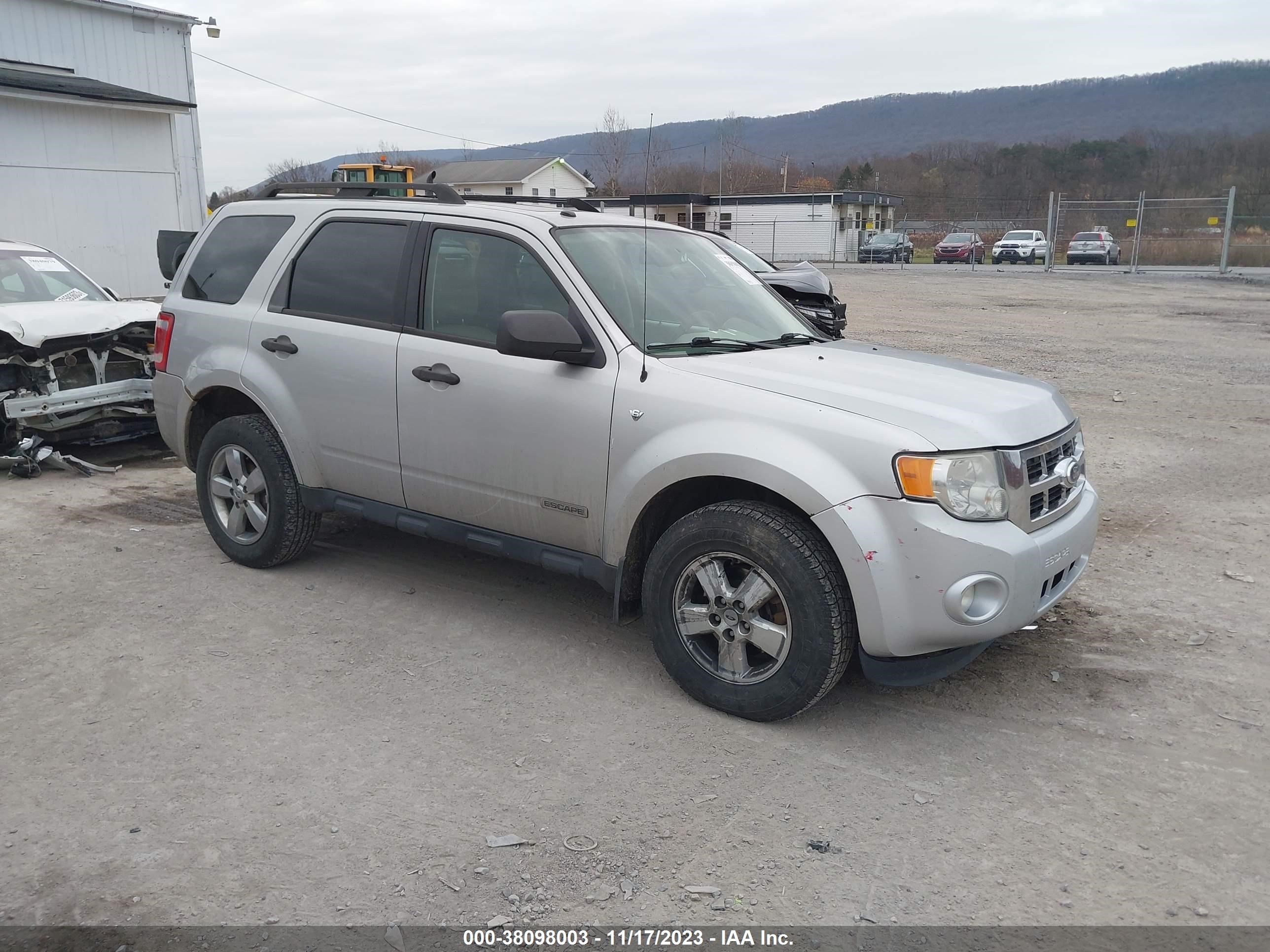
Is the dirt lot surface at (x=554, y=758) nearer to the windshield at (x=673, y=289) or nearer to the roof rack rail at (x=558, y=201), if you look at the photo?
the windshield at (x=673, y=289)

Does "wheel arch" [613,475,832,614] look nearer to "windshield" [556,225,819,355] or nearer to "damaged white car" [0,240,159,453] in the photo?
"windshield" [556,225,819,355]

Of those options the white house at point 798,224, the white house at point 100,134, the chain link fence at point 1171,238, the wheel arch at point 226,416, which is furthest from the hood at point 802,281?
the white house at point 798,224

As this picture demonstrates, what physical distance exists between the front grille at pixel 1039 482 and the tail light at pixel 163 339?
15.1 ft

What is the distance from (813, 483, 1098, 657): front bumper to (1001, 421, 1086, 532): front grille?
10 cm

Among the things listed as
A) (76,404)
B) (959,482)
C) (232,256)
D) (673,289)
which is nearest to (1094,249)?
(76,404)

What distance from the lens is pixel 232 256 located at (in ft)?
18.6

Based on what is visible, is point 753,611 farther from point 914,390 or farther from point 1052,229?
point 1052,229

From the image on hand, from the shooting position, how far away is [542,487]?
437 centimetres

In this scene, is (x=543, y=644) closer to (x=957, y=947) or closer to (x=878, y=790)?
(x=878, y=790)

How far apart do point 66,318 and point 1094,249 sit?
126ft

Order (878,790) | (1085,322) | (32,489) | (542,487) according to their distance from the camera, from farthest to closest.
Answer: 1. (1085,322)
2. (32,489)
3. (542,487)
4. (878,790)

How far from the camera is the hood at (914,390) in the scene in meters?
3.67

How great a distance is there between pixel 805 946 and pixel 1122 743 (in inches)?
69.7

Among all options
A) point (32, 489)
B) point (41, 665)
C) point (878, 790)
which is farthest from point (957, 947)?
point (32, 489)
